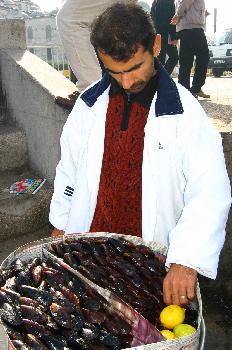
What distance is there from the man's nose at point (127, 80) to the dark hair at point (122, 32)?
106mm

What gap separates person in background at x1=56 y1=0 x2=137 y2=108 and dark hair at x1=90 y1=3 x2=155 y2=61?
6.87 feet

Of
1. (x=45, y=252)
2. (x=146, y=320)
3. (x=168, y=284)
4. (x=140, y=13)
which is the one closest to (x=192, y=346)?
(x=146, y=320)

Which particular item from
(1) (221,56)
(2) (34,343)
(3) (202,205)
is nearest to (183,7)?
(3) (202,205)

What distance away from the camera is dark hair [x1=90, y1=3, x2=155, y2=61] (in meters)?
2.30

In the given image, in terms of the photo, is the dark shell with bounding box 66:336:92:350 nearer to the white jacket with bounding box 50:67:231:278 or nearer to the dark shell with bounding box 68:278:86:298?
the dark shell with bounding box 68:278:86:298

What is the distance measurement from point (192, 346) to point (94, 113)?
1.57 meters

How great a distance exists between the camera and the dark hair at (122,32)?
7.55ft

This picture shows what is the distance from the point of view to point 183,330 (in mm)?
1822

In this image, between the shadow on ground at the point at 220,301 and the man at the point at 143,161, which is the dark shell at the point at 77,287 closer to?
the man at the point at 143,161

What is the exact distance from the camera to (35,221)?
15.9ft

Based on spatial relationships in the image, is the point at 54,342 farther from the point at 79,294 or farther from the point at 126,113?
the point at 126,113

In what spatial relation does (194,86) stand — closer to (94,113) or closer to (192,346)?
(94,113)

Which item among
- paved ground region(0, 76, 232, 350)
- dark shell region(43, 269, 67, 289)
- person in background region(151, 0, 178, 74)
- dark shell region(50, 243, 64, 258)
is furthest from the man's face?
person in background region(151, 0, 178, 74)

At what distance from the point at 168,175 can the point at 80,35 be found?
244cm
